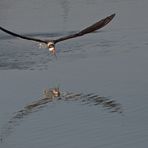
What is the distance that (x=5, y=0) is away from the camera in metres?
28.3

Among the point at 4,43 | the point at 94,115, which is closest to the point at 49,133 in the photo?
the point at 94,115

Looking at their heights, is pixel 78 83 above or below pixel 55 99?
above

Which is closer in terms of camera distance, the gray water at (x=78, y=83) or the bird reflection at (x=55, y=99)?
the gray water at (x=78, y=83)

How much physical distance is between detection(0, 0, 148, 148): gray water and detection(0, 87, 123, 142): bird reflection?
2 centimetres

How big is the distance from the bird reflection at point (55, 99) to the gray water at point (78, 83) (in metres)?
0.02

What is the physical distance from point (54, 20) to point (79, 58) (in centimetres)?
630

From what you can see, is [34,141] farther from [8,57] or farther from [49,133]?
[8,57]

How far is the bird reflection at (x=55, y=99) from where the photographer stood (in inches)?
425

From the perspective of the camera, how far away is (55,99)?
40.7 feet

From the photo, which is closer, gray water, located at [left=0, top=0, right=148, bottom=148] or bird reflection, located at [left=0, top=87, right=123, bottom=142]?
gray water, located at [left=0, top=0, right=148, bottom=148]

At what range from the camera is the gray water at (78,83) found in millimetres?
9930

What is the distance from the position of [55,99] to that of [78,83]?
109cm

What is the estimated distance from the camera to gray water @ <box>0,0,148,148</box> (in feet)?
32.6

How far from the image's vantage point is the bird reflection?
35.4ft
